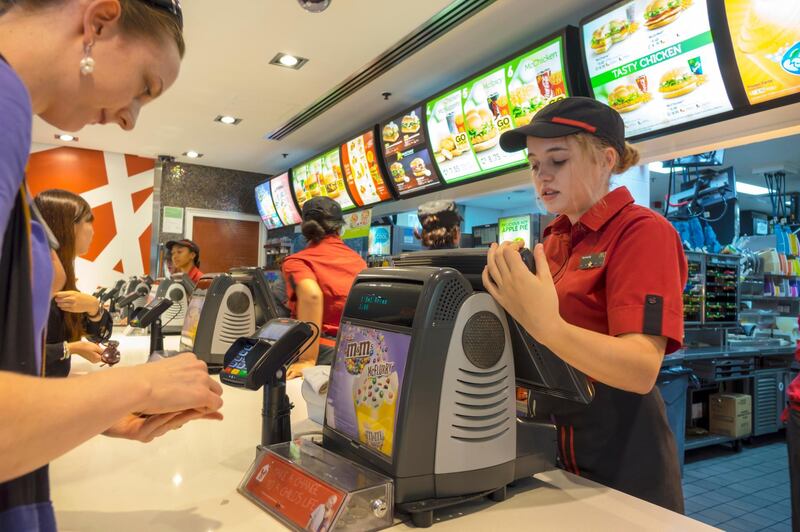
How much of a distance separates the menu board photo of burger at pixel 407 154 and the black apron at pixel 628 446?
3.35 m

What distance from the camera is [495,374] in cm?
98

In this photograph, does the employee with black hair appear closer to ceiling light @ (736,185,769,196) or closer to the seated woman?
the seated woman

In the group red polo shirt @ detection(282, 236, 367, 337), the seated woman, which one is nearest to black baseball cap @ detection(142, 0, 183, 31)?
the seated woman

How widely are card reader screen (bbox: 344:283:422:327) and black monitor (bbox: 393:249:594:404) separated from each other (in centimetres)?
14

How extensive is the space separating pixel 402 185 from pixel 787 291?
4.88m

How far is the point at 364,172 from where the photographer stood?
5.34m

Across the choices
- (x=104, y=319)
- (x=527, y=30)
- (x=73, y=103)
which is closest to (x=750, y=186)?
(x=527, y=30)

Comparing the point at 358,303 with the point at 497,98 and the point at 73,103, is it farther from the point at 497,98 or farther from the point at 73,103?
the point at 497,98

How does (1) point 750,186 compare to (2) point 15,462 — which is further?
(1) point 750,186

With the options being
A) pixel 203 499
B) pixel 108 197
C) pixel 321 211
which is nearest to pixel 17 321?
pixel 203 499

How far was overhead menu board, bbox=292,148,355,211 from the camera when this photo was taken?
5.80m

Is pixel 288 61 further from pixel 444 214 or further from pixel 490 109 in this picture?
pixel 444 214

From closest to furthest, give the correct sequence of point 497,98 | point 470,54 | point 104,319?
point 104,319, point 497,98, point 470,54

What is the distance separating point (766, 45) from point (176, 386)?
2.74 m
